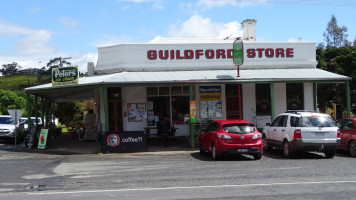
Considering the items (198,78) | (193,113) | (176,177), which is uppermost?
(198,78)

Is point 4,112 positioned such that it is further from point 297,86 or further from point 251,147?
point 251,147

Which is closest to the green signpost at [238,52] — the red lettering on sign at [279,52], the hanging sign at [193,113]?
the red lettering on sign at [279,52]

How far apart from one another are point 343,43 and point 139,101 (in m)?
71.4

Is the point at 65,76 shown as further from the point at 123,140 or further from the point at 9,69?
the point at 9,69

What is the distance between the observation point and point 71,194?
322 inches

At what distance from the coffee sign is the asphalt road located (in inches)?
147

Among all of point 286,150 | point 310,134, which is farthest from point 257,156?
point 310,134

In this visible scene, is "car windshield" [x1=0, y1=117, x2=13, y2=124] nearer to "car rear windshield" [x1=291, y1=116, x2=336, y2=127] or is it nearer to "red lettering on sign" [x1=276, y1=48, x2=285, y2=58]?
"red lettering on sign" [x1=276, y1=48, x2=285, y2=58]

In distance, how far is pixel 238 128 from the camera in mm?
13789

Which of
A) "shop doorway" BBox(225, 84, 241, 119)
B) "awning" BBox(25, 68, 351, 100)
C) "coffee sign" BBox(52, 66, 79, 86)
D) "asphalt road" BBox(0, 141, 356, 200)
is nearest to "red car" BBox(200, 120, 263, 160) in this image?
A: "asphalt road" BBox(0, 141, 356, 200)

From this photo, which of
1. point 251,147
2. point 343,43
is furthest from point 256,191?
point 343,43

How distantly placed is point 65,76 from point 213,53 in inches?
302

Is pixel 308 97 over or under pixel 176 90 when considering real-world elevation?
under

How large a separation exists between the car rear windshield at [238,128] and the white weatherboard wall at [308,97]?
8.97 m
